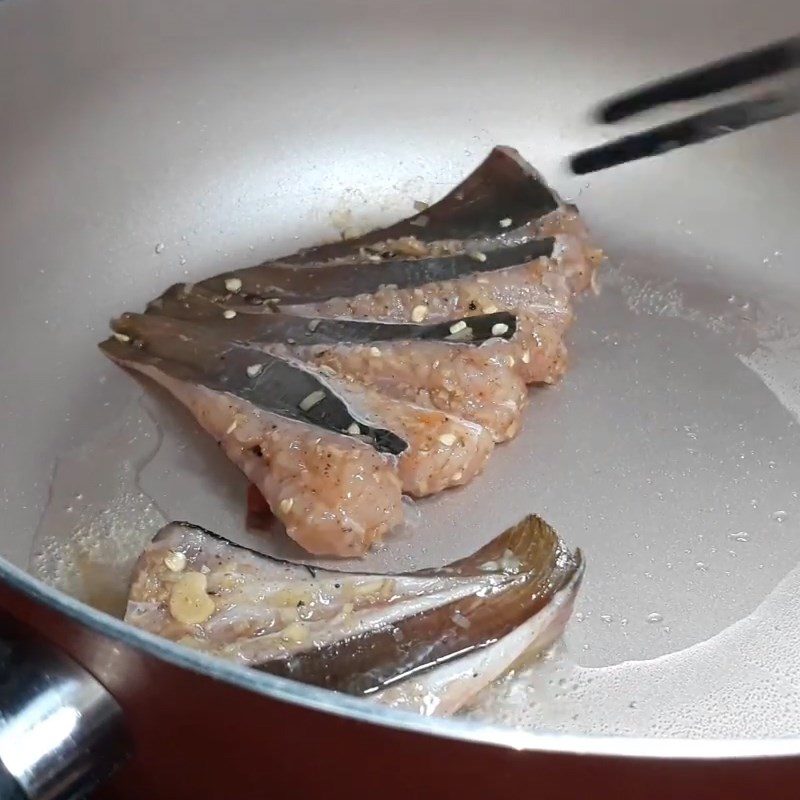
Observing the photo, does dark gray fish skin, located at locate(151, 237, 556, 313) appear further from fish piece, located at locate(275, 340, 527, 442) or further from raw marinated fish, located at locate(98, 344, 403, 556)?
raw marinated fish, located at locate(98, 344, 403, 556)

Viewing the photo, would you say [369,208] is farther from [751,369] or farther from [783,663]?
[783,663]

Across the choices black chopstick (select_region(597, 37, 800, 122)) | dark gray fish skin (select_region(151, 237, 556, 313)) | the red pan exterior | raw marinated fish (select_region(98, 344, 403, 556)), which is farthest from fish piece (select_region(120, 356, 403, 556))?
black chopstick (select_region(597, 37, 800, 122))

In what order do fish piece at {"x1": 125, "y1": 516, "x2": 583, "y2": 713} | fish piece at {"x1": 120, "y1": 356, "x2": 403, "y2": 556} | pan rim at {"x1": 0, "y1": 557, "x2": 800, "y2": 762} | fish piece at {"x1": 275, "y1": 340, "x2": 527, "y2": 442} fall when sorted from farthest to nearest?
fish piece at {"x1": 275, "y1": 340, "x2": 527, "y2": 442} < fish piece at {"x1": 120, "y1": 356, "x2": 403, "y2": 556} < fish piece at {"x1": 125, "y1": 516, "x2": 583, "y2": 713} < pan rim at {"x1": 0, "y1": 557, "x2": 800, "y2": 762}

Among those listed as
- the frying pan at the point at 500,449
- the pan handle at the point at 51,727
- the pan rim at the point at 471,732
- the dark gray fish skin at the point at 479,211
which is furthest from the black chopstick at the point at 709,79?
the pan handle at the point at 51,727

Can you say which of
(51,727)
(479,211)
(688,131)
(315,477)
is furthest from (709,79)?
(51,727)

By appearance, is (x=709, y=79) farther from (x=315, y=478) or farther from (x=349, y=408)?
(x=315, y=478)

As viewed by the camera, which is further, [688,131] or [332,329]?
[688,131]

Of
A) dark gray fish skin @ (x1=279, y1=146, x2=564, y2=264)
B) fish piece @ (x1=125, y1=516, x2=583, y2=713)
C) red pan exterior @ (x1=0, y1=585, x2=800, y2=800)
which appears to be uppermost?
dark gray fish skin @ (x1=279, y1=146, x2=564, y2=264)

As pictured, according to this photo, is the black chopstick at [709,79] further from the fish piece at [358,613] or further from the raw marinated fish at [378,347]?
the fish piece at [358,613]
